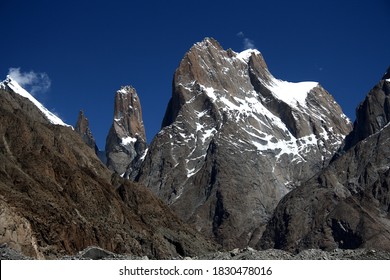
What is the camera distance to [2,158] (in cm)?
10406

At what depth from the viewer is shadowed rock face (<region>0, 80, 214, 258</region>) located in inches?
3246

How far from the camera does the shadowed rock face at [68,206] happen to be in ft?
270

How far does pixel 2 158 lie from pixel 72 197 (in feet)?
41.1

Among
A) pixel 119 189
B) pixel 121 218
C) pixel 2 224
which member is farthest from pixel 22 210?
pixel 119 189

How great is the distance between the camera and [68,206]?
3989 inches

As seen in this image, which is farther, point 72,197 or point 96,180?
point 96,180

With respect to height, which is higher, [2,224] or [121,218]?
[121,218]
